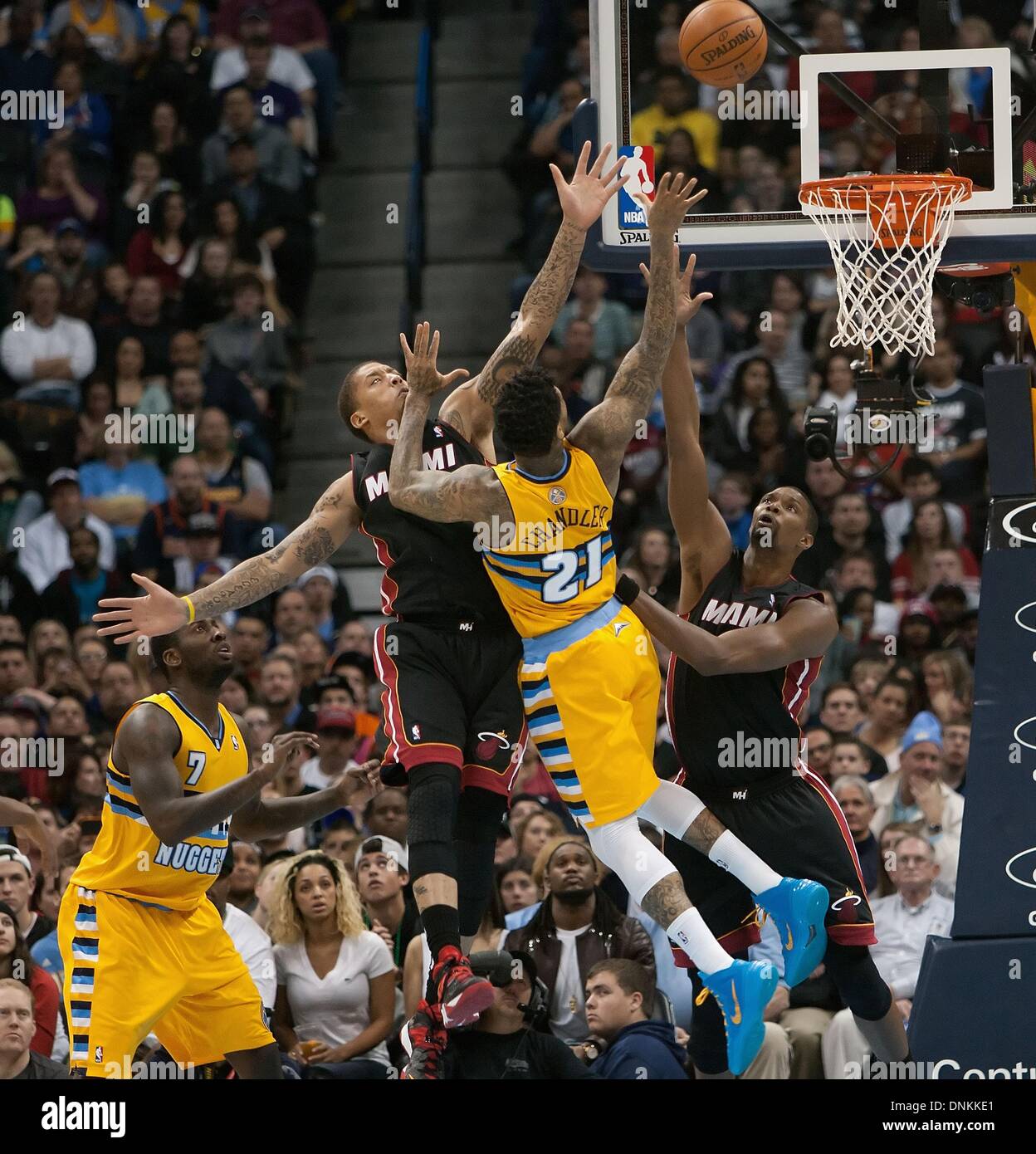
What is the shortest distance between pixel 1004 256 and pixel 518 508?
7.47ft

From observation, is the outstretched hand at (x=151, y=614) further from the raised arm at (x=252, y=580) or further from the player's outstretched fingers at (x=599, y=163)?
the player's outstretched fingers at (x=599, y=163)

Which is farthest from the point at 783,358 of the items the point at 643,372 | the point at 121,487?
the point at 643,372

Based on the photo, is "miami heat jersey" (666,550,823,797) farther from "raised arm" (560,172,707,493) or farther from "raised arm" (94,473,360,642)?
"raised arm" (94,473,360,642)

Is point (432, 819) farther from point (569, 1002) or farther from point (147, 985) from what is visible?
point (569, 1002)

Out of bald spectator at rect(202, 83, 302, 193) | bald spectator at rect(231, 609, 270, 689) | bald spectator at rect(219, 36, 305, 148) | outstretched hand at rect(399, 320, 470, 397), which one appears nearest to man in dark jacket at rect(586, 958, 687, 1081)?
outstretched hand at rect(399, 320, 470, 397)

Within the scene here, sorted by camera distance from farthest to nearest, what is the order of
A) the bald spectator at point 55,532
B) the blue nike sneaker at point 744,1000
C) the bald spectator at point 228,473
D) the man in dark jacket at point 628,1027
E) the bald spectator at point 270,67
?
1. the bald spectator at point 270,67
2. the bald spectator at point 55,532
3. the bald spectator at point 228,473
4. the man in dark jacket at point 628,1027
5. the blue nike sneaker at point 744,1000

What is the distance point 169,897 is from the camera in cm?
738

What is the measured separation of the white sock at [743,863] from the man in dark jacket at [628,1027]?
1.34 metres

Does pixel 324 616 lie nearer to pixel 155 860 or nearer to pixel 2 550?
pixel 2 550

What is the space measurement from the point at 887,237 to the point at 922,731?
3428 mm

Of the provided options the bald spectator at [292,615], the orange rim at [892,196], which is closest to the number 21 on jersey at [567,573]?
the orange rim at [892,196]

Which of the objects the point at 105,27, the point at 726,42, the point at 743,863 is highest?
the point at 105,27

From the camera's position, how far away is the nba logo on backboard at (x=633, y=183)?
25.6 feet
